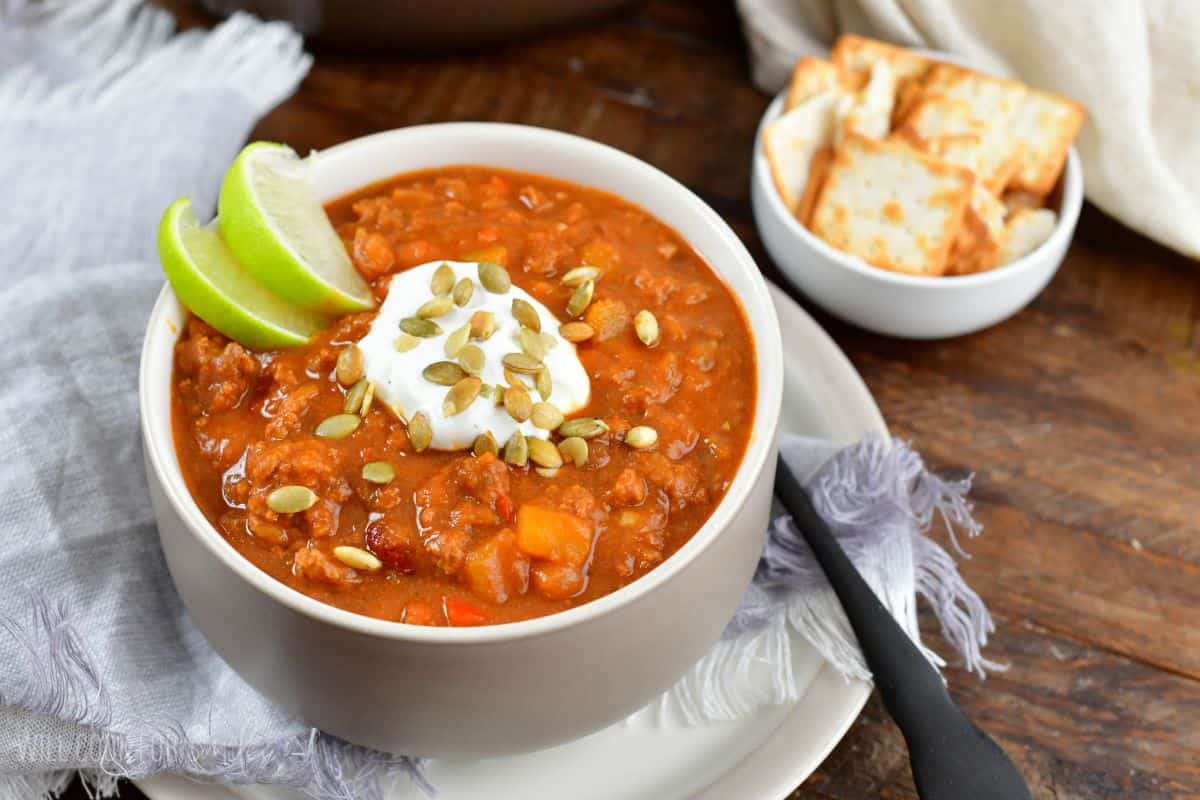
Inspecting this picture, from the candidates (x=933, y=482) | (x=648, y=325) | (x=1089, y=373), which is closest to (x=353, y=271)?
(x=648, y=325)

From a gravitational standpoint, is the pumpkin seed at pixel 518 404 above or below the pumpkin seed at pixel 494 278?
below

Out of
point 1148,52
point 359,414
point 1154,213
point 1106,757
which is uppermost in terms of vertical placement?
point 359,414

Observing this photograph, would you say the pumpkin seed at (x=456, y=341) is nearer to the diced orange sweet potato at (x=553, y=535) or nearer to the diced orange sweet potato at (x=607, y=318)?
the diced orange sweet potato at (x=607, y=318)

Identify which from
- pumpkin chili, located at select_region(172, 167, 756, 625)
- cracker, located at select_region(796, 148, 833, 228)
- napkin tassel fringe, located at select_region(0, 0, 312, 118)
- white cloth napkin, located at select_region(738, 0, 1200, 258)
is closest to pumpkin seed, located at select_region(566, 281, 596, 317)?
pumpkin chili, located at select_region(172, 167, 756, 625)

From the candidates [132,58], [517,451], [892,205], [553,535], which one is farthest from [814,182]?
[132,58]

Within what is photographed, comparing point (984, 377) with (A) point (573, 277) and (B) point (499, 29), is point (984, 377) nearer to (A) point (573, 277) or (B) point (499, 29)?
(A) point (573, 277)

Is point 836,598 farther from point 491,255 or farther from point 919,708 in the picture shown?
point 491,255

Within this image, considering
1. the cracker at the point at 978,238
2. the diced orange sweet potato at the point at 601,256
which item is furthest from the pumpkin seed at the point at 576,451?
the cracker at the point at 978,238

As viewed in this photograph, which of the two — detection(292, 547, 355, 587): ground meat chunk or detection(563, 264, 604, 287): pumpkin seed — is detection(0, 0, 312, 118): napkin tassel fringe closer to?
detection(563, 264, 604, 287): pumpkin seed
